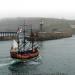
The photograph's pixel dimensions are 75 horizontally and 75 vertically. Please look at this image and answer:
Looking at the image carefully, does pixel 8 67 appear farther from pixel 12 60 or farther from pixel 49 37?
pixel 49 37

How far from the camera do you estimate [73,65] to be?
214ft

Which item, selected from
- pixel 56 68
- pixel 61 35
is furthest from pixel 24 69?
pixel 61 35

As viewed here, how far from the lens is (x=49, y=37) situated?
527 feet

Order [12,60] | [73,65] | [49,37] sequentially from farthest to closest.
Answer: [49,37], [12,60], [73,65]

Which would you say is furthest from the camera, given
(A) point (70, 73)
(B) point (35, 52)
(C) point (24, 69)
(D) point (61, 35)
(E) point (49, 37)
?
(D) point (61, 35)

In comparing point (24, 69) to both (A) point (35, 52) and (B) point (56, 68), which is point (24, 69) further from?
(A) point (35, 52)

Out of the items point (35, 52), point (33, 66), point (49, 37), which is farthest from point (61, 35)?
point (33, 66)

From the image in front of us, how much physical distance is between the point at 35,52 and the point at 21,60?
7.20m

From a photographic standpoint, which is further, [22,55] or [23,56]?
[22,55]

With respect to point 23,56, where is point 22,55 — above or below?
above

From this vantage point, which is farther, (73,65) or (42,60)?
(42,60)

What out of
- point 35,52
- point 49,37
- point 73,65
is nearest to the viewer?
point 73,65

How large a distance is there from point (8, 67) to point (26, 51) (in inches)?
485

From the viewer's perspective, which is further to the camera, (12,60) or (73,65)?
(12,60)
